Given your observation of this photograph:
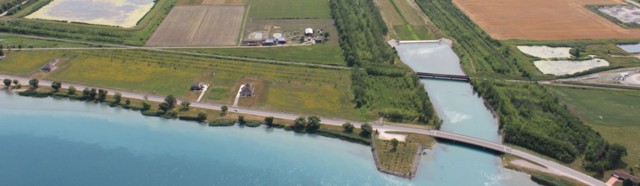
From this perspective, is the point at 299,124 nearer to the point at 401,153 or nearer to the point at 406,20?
the point at 401,153

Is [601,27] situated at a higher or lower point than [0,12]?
lower

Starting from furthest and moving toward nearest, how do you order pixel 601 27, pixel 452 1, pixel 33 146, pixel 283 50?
pixel 452 1 → pixel 601 27 → pixel 283 50 → pixel 33 146

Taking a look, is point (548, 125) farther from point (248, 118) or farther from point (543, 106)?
point (248, 118)

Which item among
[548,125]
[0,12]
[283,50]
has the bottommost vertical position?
[548,125]

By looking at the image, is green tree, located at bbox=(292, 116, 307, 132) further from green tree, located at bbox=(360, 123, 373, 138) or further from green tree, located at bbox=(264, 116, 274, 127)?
green tree, located at bbox=(360, 123, 373, 138)

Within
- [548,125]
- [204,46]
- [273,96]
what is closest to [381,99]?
[273,96]

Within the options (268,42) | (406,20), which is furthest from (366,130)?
(406,20)
